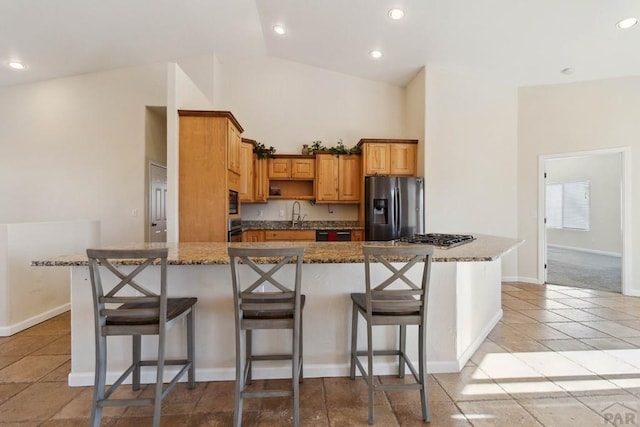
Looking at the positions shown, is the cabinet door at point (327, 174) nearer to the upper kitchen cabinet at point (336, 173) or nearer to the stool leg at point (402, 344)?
the upper kitchen cabinet at point (336, 173)

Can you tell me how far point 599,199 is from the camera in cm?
727

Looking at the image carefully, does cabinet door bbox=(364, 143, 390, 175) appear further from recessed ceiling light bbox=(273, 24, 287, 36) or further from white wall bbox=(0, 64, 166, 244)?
white wall bbox=(0, 64, 166, 244)

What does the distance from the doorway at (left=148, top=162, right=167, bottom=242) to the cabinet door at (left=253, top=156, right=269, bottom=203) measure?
5.51 ft

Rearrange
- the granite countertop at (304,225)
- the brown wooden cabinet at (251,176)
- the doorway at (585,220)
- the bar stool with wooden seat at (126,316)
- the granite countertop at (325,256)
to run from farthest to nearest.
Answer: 1. the doorway at (585,220)
2. the granite countertop at (304,225)
3. the brown wooden cabinet at (251,176)
4. the granite countertop at (325,256)
5. the bar stool with wooden seat at (126,316)

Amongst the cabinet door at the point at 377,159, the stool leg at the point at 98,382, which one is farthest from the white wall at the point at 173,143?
the cabinet door at the point at 377,159

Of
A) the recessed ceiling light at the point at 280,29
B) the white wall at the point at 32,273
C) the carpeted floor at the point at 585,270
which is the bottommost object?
the carpeted floor at the point at 585,270

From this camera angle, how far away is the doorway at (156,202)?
4.86 m

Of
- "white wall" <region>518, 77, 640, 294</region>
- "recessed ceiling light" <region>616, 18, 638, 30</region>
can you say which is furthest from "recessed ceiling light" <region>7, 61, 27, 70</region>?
"recessed ceiling light" <region>616, 18, 638, 30</region>

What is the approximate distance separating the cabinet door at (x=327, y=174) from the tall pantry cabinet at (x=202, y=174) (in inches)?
74.2

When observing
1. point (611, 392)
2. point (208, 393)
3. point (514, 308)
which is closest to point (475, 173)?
point (514, 308)

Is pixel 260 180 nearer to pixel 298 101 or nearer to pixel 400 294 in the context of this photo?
pixel 298 101

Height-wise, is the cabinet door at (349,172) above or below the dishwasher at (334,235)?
above

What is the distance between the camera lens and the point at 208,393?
1950mm

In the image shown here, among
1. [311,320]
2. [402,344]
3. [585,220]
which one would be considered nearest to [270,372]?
[311,320]
